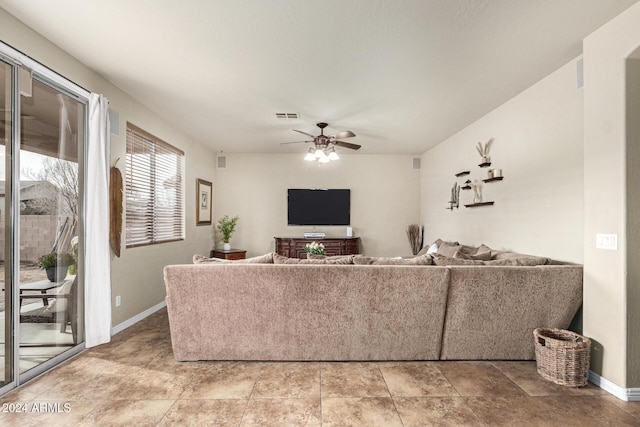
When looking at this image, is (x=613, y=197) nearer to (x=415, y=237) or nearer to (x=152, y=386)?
(x=152, y=386)

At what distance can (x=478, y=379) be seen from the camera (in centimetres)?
259

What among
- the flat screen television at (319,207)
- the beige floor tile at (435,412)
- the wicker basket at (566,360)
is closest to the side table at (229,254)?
the flat screen television at (319,207)

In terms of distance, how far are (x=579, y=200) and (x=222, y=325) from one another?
10.4 ft

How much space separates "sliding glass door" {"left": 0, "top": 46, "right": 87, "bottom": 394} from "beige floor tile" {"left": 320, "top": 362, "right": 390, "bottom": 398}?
2231 mm

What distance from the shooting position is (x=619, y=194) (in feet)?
7.52

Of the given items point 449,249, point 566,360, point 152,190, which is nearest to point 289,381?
point 566,360

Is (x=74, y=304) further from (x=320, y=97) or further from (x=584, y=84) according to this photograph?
(x=584, y=84)

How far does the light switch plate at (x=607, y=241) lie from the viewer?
7.59 feet

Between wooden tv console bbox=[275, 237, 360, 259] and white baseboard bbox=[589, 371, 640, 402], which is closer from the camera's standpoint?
white baseboard bbox=[589, 371, 640, 402]

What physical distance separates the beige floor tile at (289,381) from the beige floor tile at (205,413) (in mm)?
179

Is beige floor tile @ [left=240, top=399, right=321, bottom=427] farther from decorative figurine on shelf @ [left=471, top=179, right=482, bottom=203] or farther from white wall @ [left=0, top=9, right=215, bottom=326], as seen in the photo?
decorative figurine on shelf @ [left=471, top=179, right=482, bottom=203]

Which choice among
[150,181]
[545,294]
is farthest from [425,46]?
[150,181]

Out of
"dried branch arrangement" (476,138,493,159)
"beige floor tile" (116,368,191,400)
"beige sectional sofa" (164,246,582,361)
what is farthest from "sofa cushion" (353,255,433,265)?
"dried branch arrangement" (476,138,493,159)

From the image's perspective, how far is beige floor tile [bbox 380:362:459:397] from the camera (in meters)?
2.40
